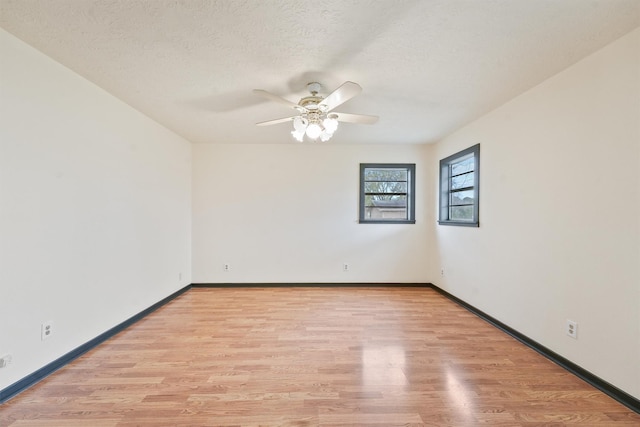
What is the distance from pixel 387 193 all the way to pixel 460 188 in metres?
1.16

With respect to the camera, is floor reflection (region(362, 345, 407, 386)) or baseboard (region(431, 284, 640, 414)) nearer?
baseboard (region(431, 284, 640, 414))

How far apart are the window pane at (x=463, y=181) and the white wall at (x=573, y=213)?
361mm

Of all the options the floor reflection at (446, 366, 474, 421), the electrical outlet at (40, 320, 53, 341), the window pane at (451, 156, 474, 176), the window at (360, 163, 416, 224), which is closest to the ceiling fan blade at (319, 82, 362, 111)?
the floor reflection at (446, 366, 474, 421)

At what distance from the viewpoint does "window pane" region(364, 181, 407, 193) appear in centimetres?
455

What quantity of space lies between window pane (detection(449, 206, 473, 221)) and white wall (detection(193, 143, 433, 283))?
0.46 metres

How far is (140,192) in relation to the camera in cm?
308

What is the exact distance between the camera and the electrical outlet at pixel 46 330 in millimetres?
1937

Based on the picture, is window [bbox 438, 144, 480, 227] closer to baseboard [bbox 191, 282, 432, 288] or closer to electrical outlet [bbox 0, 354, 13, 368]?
baseboard [bbox 191, 282, 432, 288]

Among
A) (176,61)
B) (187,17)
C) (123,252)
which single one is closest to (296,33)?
(187,17)

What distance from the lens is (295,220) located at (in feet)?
14.7

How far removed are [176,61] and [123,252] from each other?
2.02 meters

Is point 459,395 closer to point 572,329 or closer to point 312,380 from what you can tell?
point 312,380

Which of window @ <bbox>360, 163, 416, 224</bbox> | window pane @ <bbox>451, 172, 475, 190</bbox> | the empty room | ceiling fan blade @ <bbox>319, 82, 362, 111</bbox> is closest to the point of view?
the empty room

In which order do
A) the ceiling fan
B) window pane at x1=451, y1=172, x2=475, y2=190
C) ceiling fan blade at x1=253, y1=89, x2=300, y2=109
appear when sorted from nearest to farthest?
ceiling fan blade at x1=253, y1=89, x2=300, y2=109 < the ceiling fan < window pane at x1=451, y1=172, x2=475, y2=190
